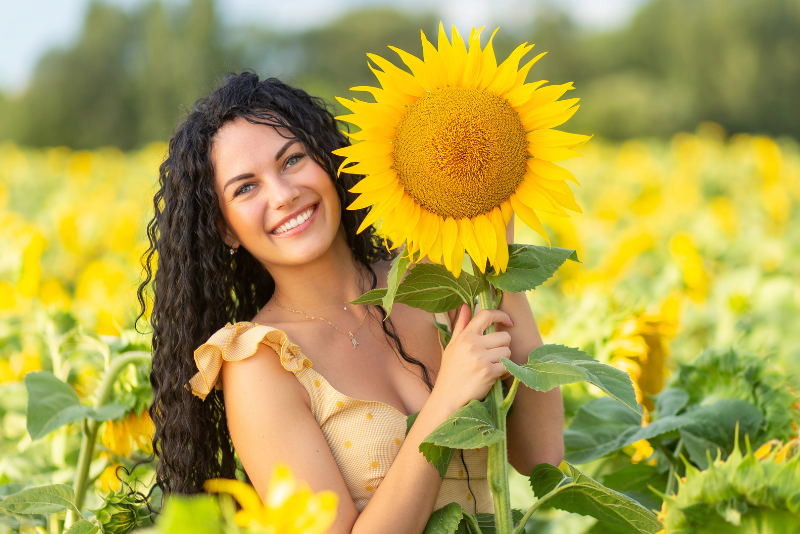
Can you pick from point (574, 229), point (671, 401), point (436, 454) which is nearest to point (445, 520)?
point (436, 454)

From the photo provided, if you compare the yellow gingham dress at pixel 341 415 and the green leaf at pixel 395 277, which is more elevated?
the green leaf at pixel 395 277

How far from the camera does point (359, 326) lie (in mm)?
1502

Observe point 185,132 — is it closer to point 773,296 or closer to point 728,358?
point 728,358

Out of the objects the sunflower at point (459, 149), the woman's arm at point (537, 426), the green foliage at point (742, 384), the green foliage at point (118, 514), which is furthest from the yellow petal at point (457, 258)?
the green foliage at point (742, 384)

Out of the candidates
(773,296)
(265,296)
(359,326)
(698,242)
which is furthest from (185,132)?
(698,242)

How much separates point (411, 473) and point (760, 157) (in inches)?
231

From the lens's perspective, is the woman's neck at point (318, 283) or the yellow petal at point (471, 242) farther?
the woman's neck at point (318, 283)

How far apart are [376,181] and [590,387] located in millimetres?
1147

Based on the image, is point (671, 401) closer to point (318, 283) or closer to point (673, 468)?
point (673, 468)

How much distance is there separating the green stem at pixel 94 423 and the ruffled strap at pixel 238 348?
0.32 metres

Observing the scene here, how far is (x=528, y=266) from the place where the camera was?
40.9 inches

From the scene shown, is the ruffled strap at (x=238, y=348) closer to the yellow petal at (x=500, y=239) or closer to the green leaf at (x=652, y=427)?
the yellow petal at (x=500, y=239)

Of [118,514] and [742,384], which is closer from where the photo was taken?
[118,514]

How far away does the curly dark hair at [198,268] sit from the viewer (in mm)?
1426
